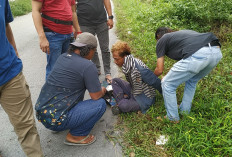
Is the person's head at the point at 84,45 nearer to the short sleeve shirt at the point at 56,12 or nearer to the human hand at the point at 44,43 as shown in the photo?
the human hand at the point at 44,43

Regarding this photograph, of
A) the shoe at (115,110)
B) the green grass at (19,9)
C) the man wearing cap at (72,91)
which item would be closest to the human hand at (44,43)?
the man wearing cap at (72,91)

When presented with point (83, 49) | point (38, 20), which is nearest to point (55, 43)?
point (38, 20)

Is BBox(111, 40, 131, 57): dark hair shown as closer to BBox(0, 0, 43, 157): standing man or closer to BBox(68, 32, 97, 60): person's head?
BBox(68, 32, 97, 60): person's head

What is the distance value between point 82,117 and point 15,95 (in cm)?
78

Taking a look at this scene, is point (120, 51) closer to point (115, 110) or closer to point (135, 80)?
point (135, 80)

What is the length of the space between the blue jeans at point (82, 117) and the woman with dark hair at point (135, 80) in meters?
0.56

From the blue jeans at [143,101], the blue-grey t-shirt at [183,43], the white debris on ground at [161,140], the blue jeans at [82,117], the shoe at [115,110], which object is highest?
the blue-grey t-shirt at [183,43]

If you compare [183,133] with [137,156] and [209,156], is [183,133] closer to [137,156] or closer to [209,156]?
[209,156]

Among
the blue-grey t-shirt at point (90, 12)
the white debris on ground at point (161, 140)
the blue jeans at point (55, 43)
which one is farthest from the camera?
the blue-grey t-shirt at point (90, 12)

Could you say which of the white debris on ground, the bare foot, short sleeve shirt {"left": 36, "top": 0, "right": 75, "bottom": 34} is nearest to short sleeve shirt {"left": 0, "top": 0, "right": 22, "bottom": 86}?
short sleeve shirt {"left": 36, "top": 0, "right": 75, "bottom": 34}

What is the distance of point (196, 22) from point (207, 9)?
419mm

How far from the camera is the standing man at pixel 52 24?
7.73ft

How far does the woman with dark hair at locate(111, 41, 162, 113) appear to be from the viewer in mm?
2617

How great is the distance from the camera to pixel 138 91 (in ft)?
9.05
